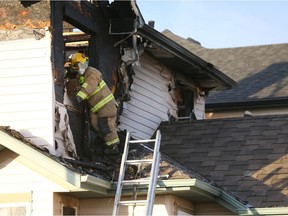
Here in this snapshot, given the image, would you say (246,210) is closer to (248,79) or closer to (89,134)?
(89,134)

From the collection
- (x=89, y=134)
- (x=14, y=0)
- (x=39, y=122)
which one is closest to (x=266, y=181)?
(x=89, y=134)

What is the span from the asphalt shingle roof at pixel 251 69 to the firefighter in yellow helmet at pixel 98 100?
871cm

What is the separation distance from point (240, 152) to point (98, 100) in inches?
104

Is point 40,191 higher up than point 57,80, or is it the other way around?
point 57,80

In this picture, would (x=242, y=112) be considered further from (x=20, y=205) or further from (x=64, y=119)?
(x=20, y=205)

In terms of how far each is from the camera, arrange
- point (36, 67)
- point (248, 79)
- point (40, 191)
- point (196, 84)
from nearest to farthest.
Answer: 1. point (40, 191)
2. point (36, 67)
3. point (196, 84)
4. point (248, 79)

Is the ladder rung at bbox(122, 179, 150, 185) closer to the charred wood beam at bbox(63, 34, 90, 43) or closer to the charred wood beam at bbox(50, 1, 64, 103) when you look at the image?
the charred wood beam at bbox(50, 1, 64, 103)

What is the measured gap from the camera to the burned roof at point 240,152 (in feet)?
40.0

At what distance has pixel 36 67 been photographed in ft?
38.6

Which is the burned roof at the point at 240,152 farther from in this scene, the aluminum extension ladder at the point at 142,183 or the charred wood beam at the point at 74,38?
the charred wood beam at the point at 74,38

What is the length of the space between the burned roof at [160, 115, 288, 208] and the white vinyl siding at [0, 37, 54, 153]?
288 cm

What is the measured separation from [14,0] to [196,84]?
5859 mm

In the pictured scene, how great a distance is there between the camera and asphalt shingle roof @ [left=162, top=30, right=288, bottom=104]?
20922mm

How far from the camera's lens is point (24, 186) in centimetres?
1106
